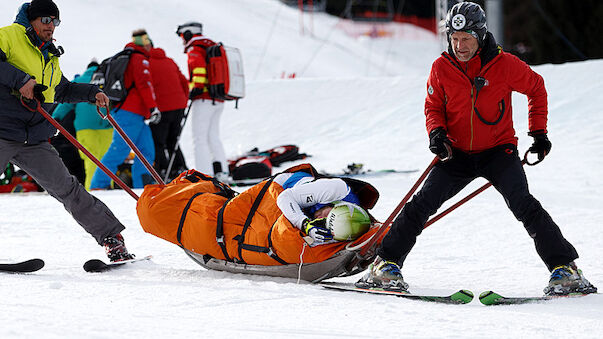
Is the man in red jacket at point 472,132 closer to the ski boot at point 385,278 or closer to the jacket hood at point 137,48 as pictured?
the ski boot at point 385,278

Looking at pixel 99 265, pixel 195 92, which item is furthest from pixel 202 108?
pixel 99 265

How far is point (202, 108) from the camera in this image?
805 cm

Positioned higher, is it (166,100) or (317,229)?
(166,100)

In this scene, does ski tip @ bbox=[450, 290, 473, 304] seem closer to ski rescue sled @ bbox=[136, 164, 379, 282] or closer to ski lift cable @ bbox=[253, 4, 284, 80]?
ski rescue sled @ bbox=[136, 164, 379, 282]

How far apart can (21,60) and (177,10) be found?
21.8 metres

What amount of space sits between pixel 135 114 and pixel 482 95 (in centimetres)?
465

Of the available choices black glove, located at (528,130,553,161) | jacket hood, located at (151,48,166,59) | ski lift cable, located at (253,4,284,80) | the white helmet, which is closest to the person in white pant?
jacket hood, located at (151,48,166,59)

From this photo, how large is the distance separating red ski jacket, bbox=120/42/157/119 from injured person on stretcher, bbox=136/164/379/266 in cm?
329

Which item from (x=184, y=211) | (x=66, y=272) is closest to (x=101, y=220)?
(x=66, y=272)

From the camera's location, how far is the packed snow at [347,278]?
3098 mm

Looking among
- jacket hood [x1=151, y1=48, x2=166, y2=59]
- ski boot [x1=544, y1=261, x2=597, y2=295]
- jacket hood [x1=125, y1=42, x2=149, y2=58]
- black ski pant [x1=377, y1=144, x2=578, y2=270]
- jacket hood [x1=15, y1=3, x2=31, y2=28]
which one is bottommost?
ski boot [x1=544, y1=261, x2=597, y2=295]

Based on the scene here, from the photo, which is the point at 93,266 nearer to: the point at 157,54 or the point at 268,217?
the point at 268,217

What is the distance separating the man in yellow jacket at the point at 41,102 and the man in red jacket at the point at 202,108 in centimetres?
304

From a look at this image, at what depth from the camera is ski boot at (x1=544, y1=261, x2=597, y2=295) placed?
371 centimetres
